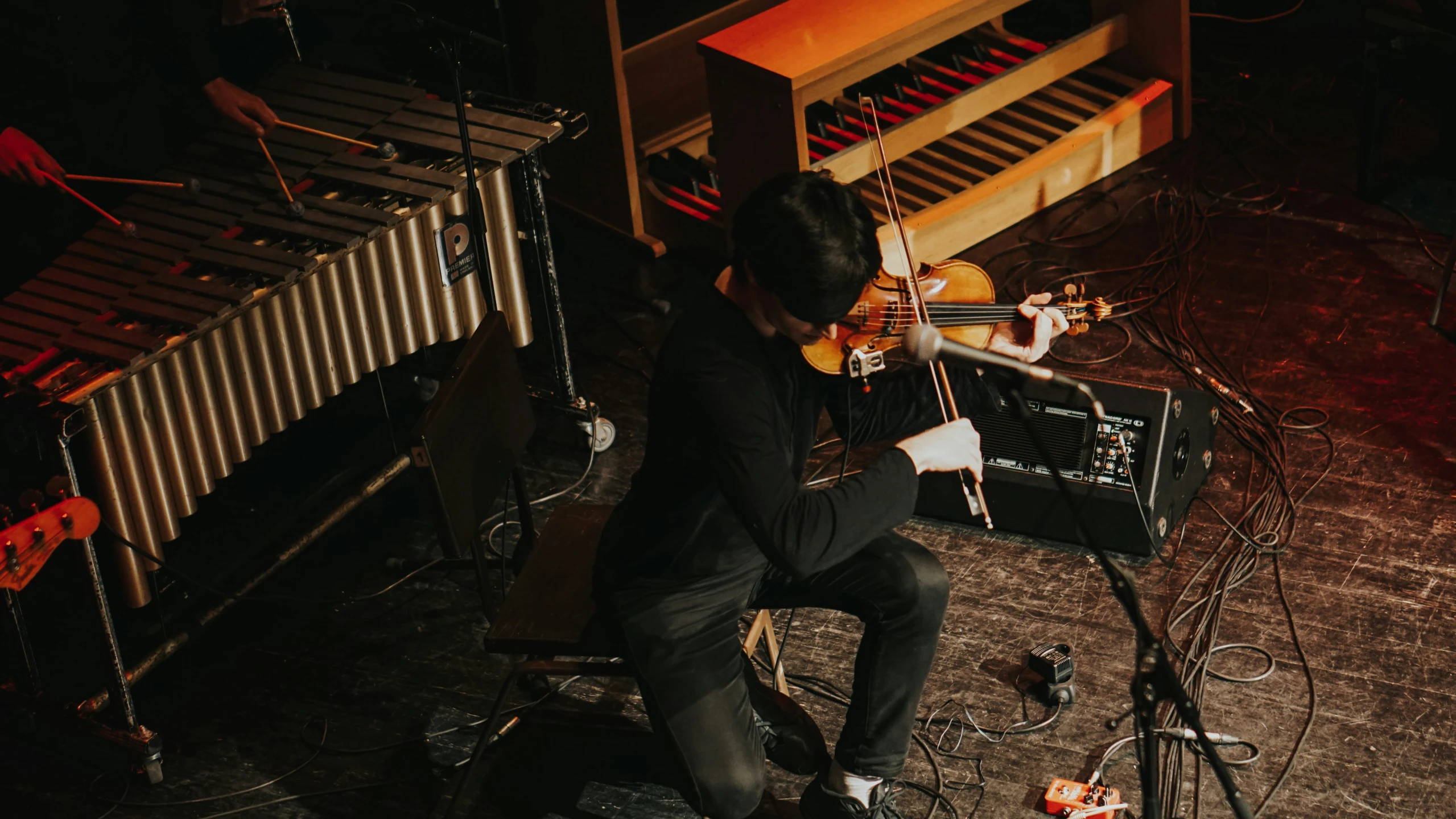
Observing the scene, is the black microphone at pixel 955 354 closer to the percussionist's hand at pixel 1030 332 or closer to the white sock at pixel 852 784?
the percussionist's hand at pixel 1030 332

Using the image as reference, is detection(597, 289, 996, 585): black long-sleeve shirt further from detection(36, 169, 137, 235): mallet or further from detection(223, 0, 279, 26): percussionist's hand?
detection(223, 0, 279, 26): percussionist's hand

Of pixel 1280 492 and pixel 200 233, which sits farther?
pixel 1280 492

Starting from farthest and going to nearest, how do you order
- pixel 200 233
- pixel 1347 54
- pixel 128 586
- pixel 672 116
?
pixel 1347 54, pixel 672 116, pixel 200 233, pixel 128 586

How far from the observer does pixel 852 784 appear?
2.67 meters

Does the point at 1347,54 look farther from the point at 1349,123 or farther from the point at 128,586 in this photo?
the point at 128,586

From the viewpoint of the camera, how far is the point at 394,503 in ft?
13.0

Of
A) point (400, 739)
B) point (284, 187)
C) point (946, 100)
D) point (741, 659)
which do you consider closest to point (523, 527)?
point (400, 739)

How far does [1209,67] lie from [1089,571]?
3.30m

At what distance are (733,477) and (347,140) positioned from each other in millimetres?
1910

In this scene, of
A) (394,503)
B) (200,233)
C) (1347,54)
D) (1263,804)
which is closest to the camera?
(1263,804)

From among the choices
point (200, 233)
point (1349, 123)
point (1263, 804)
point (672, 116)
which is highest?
point (200, 233)

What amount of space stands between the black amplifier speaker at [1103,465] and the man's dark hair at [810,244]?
45.0 inches

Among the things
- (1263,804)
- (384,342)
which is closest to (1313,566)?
(1263,804)

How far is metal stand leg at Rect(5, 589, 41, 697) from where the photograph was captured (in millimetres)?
3102
